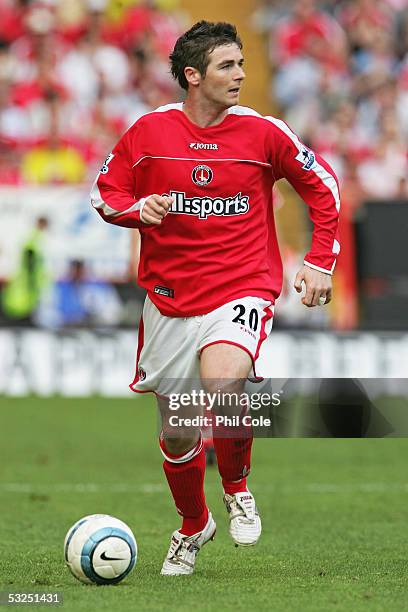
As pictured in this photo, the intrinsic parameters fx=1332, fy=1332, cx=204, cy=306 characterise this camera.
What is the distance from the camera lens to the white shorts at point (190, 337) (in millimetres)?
5777

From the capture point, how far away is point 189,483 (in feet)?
19.5

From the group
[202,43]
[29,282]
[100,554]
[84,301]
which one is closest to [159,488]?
[100,554]

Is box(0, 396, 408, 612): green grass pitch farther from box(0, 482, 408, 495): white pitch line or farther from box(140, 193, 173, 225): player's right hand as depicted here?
box(140, 193, 173, 225): player's right hand

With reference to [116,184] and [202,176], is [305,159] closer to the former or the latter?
[202,176]

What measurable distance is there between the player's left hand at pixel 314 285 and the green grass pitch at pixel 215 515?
47.4 inches

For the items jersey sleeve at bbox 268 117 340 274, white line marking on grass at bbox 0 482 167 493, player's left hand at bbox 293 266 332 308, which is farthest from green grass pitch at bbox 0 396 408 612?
jersey sleeve at bbox 268 117 340 274

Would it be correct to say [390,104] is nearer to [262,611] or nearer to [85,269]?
[85,269]

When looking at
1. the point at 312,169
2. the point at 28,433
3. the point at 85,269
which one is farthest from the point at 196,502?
the point at 85,269

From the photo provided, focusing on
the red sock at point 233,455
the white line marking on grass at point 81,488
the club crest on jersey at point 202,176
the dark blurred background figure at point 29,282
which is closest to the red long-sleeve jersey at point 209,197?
the club crest on jersey at point 202,176

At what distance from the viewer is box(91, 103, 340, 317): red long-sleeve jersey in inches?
231

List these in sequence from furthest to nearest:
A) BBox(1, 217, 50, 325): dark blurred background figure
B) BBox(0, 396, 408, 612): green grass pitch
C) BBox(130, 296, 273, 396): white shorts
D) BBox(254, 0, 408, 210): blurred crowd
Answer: BBox(254, 0, 408, 210): blurred crowd → BBox(1, 217, 50, 325): dark blurred background figure → BBox(130, 296, 273, 396): white shorts → BBox(0, 396, 408, 612): green grass pitch

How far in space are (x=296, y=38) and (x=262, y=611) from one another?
15.9 metres

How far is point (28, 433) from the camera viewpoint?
12.6 meters

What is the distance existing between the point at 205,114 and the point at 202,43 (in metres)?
0.31
